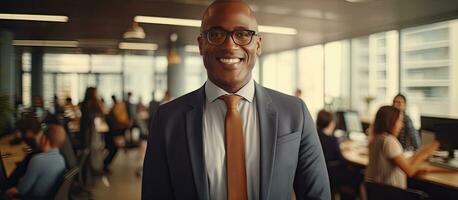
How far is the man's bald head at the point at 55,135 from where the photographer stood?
8.59ft

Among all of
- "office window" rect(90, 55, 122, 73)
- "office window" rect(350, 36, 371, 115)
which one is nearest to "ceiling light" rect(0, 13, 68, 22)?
"office window" rect(90, 55, 122, 73)

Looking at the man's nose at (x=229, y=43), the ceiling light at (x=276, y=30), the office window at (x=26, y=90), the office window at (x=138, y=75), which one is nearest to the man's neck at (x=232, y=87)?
A: the man's nose at (x=229, y=43)

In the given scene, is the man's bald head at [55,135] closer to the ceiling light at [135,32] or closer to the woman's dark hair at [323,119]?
the ceiling light at [135,32]

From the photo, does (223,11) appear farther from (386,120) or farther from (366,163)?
(366,163)

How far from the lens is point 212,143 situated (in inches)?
49.4

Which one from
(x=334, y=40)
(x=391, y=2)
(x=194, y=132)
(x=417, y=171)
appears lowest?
(x=417, y=171)

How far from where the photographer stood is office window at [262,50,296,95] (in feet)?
7.18

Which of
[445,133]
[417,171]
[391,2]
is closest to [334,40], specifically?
[391,2]

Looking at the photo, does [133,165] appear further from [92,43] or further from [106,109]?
[92,43]

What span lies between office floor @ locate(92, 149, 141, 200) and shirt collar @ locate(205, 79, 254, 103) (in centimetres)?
150

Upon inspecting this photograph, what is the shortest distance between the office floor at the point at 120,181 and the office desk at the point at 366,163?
2050 millimetres

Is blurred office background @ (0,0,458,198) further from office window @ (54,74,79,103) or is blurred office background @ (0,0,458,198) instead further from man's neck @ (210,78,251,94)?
man's neck @ (210,78,251,94)

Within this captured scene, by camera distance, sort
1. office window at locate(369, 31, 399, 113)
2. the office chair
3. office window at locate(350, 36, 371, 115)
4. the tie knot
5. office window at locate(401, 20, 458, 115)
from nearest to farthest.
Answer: the tie knot
the office chair
office window at locate(350, 36, 371, 115)
office window at locate(369, 31, 399, 113)
office window at locate(401, 20, 458, 115)

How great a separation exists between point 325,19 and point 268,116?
6.05ft
